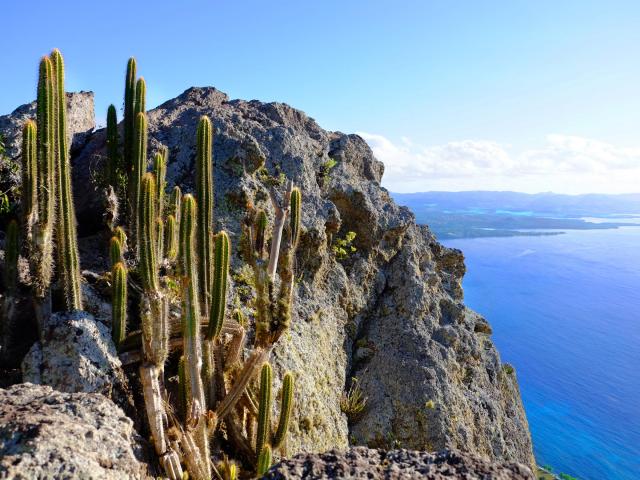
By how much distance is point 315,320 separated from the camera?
8.58m

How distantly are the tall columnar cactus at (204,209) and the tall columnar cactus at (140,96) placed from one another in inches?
69.6

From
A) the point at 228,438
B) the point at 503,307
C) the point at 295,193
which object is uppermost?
the point at 295,193

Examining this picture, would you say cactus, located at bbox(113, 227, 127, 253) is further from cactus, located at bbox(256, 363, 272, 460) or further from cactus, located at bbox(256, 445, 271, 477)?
cactus, located at bbox(256, 445, 271, 477)

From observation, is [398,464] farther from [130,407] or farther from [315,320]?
[315,320]

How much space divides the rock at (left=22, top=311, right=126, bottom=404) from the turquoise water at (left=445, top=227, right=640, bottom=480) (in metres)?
22.8

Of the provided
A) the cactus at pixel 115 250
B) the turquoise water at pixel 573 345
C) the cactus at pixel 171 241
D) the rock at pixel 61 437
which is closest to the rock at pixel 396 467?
the rock at pixel 61 437

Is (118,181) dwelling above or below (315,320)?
above

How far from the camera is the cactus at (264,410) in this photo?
572cm

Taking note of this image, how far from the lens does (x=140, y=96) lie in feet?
23.0

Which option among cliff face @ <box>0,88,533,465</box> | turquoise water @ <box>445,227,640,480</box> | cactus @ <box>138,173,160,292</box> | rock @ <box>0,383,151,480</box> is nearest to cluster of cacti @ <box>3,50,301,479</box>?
cactus @ <box>138,173,160,292</box>

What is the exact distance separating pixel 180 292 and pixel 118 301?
2.57 ft

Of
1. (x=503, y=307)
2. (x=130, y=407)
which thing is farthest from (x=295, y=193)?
(x=503, y=307)

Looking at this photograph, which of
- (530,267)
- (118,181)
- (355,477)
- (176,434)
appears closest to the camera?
(355,477)

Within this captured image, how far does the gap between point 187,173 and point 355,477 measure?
259 inches
